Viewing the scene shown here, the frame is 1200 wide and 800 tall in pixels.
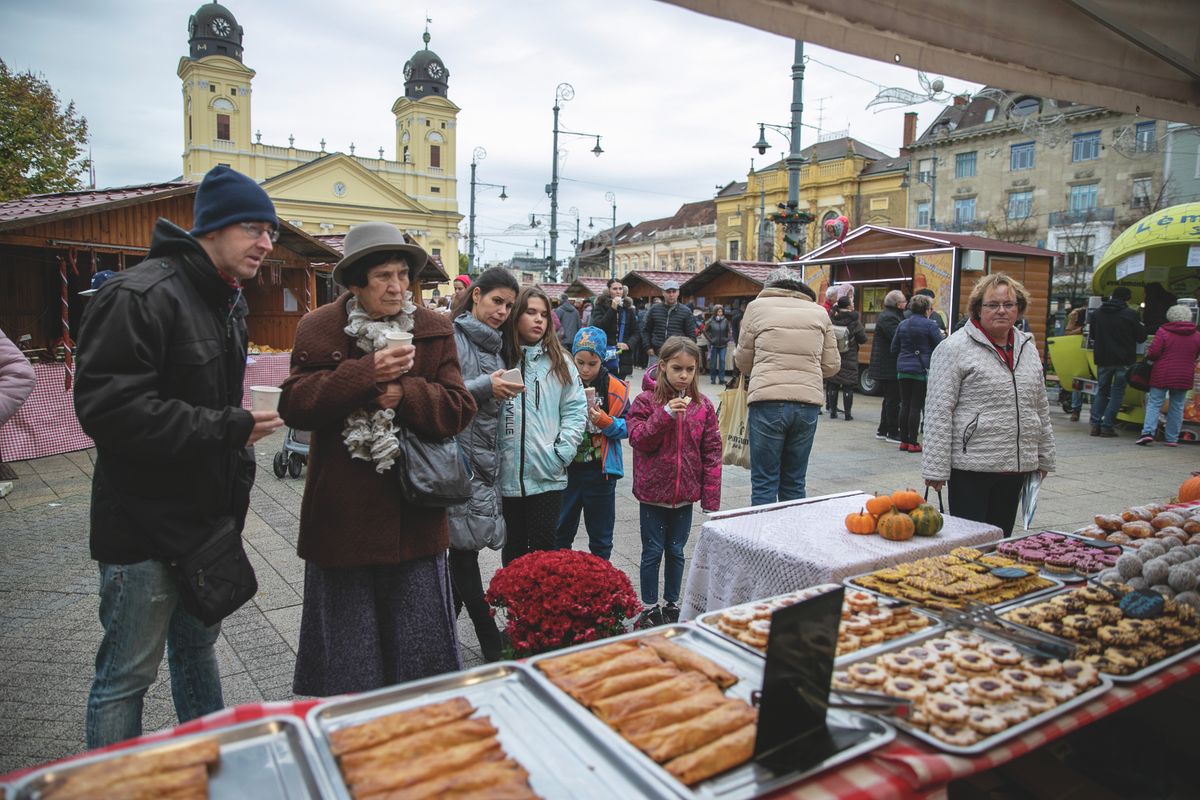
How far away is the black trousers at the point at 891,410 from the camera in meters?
10.8

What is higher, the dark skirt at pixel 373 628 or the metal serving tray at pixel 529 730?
the metal serving tray at pixel 529 730

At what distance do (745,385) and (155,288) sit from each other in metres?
4.74

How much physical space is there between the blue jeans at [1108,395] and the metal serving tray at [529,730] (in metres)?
12.4

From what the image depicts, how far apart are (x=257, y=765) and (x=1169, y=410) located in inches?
506

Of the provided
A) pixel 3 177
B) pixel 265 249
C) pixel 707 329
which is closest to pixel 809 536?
pixel 265 249

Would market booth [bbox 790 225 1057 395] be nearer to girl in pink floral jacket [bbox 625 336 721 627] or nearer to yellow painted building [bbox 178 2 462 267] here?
girl in pink floral jacket [bbox 625 336 721 627]

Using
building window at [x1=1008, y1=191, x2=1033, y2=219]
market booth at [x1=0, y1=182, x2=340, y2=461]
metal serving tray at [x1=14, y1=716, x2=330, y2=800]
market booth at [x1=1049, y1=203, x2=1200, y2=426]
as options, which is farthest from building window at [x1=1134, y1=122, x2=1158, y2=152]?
metal serving tray at [x1=14, y1=716, x2=330, y2=800]

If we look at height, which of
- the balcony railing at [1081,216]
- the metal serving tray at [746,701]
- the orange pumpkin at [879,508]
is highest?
the balcony railing at [1081,216]

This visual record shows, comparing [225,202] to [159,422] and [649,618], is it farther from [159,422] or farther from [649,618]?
[649,618]

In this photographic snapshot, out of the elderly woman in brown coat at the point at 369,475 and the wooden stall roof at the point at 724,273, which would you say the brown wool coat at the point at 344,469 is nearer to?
the elderly woman in brown coat at the point at 369,475

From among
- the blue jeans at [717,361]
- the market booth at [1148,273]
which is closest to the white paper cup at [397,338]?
the market booth at [1148,273]

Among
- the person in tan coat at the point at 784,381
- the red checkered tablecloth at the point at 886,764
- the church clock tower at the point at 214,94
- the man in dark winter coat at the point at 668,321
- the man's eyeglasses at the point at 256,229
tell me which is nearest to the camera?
the red checkered tablecloth at the point at 886,764

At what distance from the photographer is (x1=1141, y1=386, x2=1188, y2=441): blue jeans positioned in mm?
10508

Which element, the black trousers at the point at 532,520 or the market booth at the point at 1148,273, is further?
the market booth at the point at 1148,273
